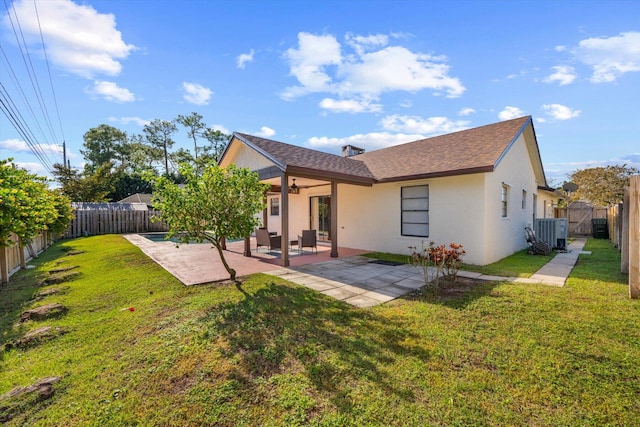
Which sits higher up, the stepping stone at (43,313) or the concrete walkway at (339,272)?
the concrete walkway at (339,272)

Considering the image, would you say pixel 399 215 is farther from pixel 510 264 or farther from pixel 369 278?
pixel 369 278

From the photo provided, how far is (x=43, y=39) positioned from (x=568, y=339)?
19040 mm

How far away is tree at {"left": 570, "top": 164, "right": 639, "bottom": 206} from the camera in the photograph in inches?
990

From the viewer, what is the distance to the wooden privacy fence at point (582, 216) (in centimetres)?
1812

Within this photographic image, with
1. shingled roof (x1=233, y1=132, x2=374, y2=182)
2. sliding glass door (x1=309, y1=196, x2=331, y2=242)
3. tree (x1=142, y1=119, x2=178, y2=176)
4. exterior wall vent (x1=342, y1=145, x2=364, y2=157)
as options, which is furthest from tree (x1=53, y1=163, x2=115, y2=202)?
exterior wall vent (x1=342, y1=145, x2=364, y2=157)

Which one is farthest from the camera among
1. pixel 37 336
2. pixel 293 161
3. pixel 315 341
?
pixel 293 161

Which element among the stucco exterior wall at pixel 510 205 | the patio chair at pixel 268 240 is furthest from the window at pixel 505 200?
the patio chair at pixel 268 240

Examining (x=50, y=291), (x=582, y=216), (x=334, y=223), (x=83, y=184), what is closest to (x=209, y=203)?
(x=50, y=291)

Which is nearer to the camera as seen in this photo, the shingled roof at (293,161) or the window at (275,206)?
the shingled roof at (293,161)

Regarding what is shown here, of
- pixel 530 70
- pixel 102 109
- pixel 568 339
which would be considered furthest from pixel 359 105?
pixel 102 109

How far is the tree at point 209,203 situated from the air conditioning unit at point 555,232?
523 inches

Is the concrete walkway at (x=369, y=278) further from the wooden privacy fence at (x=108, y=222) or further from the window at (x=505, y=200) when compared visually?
the wooden privacy fence at (x=108, y=222)

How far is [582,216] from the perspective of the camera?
18656 millimetres

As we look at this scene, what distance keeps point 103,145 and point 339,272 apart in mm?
48818
